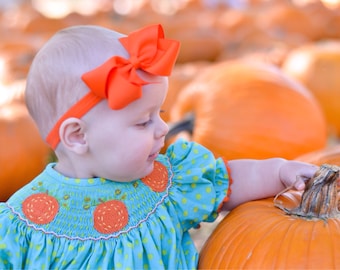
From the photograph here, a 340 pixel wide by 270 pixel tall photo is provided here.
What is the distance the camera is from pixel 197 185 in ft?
5.13

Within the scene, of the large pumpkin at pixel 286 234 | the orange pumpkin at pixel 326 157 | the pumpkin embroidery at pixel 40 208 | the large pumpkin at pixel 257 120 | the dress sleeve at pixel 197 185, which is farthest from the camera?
the large pumpkin at pixel 257 120

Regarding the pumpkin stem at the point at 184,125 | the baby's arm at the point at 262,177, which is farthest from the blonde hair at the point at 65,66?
the pumpkin stem at the point at 184,125

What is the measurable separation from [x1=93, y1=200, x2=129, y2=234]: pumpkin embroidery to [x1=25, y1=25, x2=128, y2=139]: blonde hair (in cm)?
24

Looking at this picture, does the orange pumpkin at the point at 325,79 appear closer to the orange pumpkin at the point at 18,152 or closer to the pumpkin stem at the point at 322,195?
the orange pumpkin at the point at 18,152

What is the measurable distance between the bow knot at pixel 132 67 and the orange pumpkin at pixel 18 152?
4.44 ft

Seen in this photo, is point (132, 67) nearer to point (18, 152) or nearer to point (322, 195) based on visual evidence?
point (322, 195)

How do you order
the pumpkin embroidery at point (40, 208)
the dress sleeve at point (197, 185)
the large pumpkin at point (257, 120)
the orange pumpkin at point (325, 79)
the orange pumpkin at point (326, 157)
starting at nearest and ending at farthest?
the pumpkin embroidery at point (40, 208) → the dress sleeve at point (197, 185) → the orange pumpkin at point (326, 157) → the large pumpkin at point (257, 120) → the orange pumpkin at point (325, 79)

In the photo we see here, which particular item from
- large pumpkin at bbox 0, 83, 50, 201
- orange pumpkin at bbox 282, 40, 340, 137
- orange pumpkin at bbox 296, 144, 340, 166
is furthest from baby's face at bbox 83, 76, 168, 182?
orange pumpkin at bbox 282, 40, 340, 137

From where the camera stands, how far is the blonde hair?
4.48 ft

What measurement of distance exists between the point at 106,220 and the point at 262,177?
43cm

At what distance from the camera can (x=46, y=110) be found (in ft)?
4.66

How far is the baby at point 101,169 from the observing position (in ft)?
4.50

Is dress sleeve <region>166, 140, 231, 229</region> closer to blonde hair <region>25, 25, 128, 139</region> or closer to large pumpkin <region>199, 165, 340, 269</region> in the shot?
large pumpkin <region>199, 165, 340, 269</region>

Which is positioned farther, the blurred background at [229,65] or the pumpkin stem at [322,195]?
the blurred background at [229,65]
